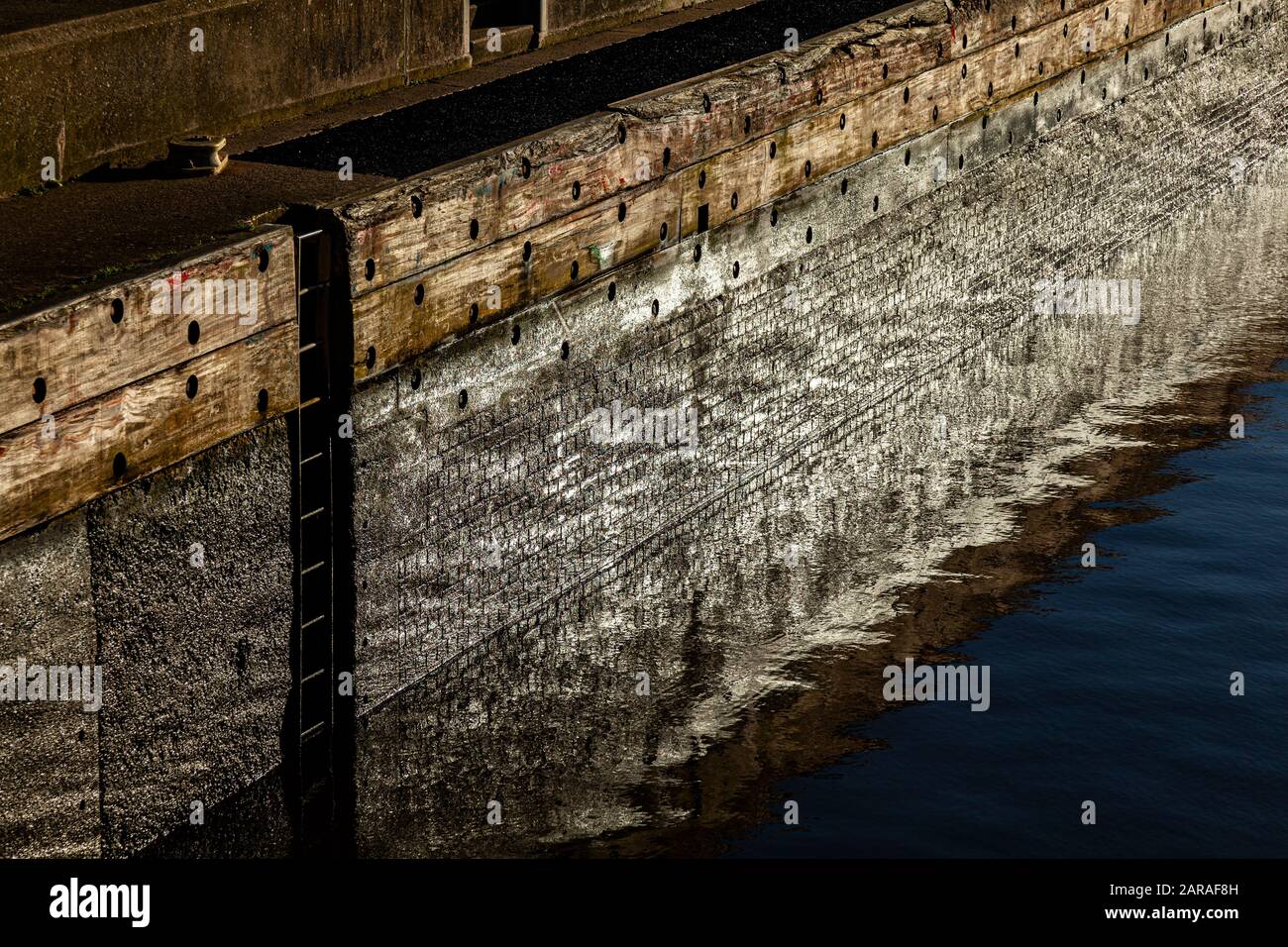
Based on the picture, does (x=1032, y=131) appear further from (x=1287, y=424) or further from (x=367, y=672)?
(x=367, y=672)

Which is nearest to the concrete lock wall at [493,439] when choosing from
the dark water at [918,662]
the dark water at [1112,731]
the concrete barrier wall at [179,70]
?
the dark water at [918,662]

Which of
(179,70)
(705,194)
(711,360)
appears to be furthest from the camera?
(711,360)

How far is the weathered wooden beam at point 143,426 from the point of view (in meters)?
7.93

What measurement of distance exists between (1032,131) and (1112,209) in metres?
2.79

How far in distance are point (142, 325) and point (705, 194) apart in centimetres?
522

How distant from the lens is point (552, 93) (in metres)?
13.9

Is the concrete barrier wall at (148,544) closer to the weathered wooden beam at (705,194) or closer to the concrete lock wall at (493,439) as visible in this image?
the concrete lock wall at (493,439)

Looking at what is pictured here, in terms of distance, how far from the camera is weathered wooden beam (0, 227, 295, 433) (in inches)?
308

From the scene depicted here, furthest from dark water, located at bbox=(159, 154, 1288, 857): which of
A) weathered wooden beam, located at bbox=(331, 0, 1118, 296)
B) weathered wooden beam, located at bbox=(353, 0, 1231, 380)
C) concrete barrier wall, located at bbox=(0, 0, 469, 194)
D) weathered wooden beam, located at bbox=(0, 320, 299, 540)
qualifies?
concrete barrier wall, located at bbox=(0, 0, 469, 194)

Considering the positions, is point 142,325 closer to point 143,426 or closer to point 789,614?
point 143,426

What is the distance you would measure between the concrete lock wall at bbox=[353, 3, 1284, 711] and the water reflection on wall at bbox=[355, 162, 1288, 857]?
0.29 metres

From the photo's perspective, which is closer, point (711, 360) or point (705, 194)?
point (705, 194)

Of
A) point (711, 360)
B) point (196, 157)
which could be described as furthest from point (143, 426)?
point (711, 360)

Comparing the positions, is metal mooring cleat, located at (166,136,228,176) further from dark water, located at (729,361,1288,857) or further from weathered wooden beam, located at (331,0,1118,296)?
dark water, located at (729,361,1288,857)
